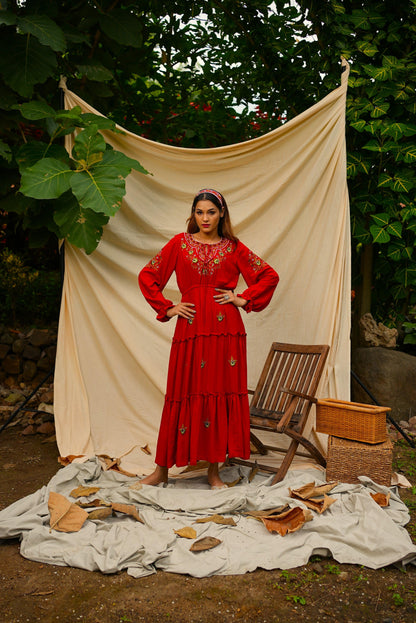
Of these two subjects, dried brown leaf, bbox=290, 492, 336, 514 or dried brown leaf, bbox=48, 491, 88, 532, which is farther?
dried brown leaf, bbox=290, 492, 336, 514

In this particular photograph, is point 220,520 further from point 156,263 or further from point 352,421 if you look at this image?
point 156,263

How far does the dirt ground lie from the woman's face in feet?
6.27

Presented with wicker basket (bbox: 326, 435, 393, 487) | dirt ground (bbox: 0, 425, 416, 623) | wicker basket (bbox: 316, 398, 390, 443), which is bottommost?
dirt ground (bbox: 0, 425, 416, 623)

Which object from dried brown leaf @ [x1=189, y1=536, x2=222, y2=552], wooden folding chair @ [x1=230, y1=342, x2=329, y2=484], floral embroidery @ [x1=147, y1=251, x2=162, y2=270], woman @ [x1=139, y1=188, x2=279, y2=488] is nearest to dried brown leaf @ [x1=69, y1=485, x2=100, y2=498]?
woman @ [x1=139, y1=188, x2=279, y2=488]

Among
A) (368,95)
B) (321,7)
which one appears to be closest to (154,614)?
(368,95)

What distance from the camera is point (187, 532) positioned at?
2.94 metres

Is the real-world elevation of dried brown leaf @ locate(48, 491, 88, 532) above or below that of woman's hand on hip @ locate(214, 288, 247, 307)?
below

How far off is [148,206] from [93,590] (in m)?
2.80

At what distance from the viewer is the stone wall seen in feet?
18.7

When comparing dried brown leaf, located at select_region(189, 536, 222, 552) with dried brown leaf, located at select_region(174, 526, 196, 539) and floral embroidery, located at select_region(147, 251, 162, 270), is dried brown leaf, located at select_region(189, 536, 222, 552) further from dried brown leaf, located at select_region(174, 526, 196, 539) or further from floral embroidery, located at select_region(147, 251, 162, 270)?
floral embroidery, located at select_region(147, 251, 162, 270)

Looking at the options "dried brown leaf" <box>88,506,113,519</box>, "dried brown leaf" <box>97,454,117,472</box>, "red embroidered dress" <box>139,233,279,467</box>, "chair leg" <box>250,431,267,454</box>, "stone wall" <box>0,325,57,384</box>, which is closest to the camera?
"dried brown leaf" <box>88,506,113,519</box>

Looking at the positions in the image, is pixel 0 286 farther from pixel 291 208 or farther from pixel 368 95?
pixel 368 95

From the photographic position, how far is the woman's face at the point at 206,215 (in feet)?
11.5

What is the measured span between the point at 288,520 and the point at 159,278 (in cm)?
161
